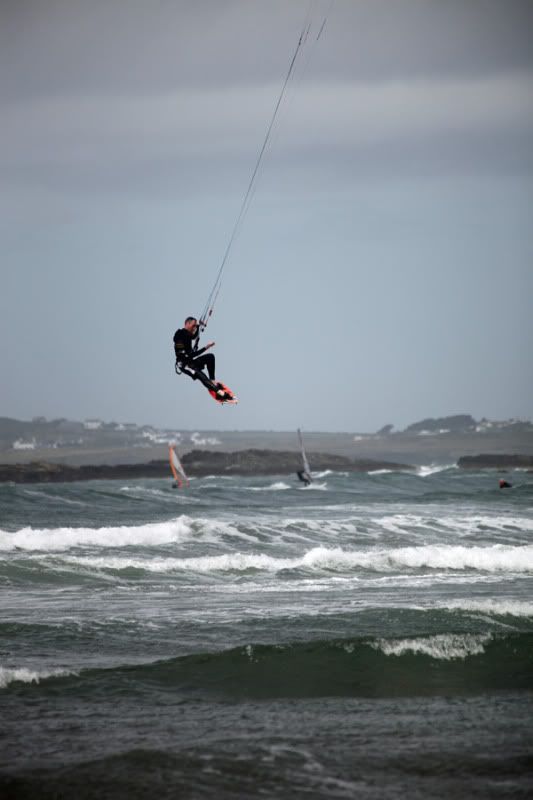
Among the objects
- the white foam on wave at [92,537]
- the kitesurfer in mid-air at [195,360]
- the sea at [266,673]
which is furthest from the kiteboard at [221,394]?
the white foam on wave at [92,537]

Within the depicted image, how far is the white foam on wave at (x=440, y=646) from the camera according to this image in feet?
35.3

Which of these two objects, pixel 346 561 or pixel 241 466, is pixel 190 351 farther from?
pixel 241 466

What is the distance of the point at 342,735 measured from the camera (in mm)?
7656

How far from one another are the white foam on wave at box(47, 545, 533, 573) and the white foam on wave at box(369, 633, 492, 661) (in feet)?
28.7

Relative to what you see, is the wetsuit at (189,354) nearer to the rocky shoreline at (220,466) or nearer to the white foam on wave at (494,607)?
the white foam on wave at (494,607)

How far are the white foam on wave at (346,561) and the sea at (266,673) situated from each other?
2.6 inches

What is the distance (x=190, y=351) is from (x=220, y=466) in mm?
100258

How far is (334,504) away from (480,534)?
1350cm

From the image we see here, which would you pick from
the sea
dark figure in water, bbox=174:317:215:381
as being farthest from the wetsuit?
the sea

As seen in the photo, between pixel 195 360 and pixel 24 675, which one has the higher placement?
pixel 195 360

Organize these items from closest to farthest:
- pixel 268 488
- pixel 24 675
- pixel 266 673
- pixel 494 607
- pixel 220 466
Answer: pixel 24 675 → pixel 266 673 → pixel 494 607 → pixel 268 488 → pixel 220 466

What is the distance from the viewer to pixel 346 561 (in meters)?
21.0

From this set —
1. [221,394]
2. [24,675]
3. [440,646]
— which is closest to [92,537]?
[221,394]

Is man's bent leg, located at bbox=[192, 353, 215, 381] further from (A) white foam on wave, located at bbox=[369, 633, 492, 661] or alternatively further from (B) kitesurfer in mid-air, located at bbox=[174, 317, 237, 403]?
(A) white foam on wave, located at bbox=[369, 633, 492, 661]
